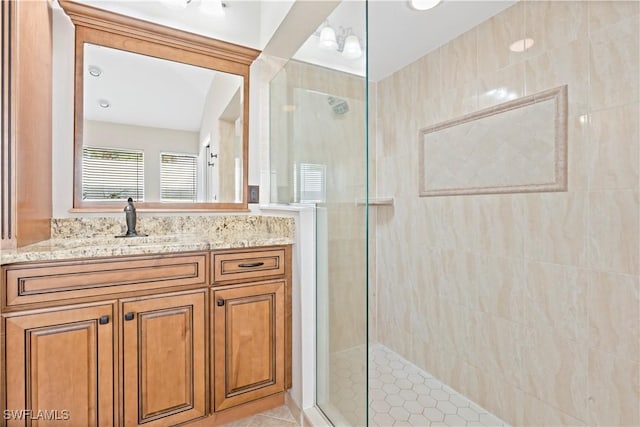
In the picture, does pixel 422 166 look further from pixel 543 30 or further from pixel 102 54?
pixel 102 54

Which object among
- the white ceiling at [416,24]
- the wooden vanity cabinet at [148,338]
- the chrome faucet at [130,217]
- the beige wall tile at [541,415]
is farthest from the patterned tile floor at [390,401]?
the white ceiling at [416,24]

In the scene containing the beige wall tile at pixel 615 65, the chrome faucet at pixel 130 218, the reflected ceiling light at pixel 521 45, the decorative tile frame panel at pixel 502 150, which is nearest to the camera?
the beige wall tile at pixel 615 65

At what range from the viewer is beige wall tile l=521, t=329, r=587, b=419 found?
1405 millimetres

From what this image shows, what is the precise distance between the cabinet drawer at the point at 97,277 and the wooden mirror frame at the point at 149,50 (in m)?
0.61

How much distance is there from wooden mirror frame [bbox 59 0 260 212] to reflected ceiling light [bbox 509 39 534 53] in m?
1.51

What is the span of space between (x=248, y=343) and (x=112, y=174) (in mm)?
1192

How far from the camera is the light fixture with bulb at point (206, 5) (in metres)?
1.87

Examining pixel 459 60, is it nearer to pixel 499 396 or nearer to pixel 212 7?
pixel 212 7

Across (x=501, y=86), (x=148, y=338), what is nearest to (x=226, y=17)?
(x=501, y=86)

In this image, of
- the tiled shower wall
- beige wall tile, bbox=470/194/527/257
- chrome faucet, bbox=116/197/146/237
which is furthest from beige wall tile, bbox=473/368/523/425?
chrome faucet, bbox=116/197/146/237

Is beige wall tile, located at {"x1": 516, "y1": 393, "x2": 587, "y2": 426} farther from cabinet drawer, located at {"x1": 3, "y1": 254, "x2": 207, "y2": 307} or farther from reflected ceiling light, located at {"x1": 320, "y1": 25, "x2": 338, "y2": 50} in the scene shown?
reflected ceiling light, located at {"x1": 320, "y1": 25, "x2": 338, "y2": 50}

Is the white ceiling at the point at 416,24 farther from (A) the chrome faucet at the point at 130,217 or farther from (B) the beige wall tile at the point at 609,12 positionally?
(A) the chrome faucet at the point at 130,217

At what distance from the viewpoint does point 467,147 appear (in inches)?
75.7

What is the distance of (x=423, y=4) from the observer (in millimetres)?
1677
